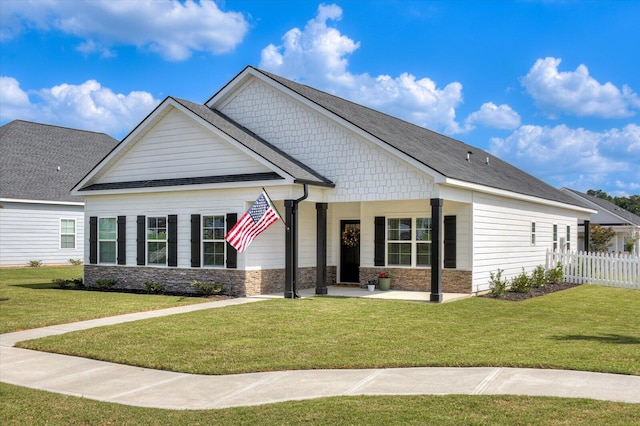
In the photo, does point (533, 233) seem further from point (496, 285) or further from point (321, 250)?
point (321, 250)

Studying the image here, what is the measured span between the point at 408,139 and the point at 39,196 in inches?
763

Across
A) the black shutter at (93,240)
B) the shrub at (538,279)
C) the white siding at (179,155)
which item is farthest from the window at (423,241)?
the black shutter at (93,240)

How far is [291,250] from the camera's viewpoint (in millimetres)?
17844

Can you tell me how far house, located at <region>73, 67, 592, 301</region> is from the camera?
59.3 ft

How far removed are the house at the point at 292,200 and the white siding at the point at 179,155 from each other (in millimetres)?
40

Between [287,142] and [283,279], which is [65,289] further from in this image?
[287,142]

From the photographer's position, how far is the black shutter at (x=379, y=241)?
66.1 ft

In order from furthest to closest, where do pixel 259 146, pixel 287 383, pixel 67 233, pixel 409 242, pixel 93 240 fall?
pixel 67 233 < pixel 93 240 < pixel 409 242 < pixel 259 146 < pixel 287 383

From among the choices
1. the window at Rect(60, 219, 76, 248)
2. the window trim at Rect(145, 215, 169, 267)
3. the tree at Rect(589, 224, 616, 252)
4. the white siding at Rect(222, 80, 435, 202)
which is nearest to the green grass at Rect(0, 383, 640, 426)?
the white siding at Rect(222, 80, 435, 202)

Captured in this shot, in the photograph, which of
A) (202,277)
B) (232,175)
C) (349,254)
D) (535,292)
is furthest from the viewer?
(349,254)

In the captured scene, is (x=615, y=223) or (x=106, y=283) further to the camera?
(x=615, y=223)

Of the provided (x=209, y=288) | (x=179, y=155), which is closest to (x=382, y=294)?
(x=209, y=288)

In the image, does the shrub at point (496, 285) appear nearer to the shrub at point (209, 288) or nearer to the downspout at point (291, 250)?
the downspout at point (291, 250)

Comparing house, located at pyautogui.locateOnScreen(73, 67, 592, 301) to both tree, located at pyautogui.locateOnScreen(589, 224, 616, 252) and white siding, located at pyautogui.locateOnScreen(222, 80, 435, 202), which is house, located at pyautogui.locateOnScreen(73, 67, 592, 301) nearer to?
white siding, located at pyautogui.locateOnScreen(222, 80, 435, 202)
